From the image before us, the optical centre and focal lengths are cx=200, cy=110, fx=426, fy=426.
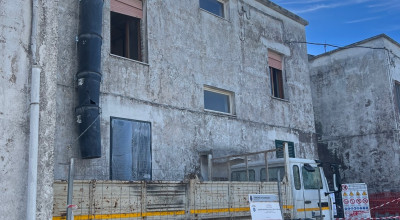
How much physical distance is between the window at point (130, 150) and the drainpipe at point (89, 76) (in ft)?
3.36

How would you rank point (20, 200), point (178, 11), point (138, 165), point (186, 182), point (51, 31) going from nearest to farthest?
point (20, 200), point (51, 31), point (186, 182), point (138, 165), point (178, 11)

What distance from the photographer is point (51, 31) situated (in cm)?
617

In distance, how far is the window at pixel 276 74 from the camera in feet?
58.1

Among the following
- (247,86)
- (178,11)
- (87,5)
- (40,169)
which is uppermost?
(178,11)

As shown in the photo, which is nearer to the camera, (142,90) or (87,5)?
(87,5)

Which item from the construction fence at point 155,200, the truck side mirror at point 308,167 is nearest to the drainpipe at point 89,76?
the construction fence at point 155,200

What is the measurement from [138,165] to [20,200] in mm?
6247

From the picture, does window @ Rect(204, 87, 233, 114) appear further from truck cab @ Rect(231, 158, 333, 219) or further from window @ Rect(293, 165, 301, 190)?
window @ Rect(293, 165, 301, 190)

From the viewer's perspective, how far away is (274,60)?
17.9 meters

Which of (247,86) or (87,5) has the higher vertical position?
(87,5)

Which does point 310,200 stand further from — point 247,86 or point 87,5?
point 87,5

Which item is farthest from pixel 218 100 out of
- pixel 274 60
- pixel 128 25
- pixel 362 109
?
pixel 362 109

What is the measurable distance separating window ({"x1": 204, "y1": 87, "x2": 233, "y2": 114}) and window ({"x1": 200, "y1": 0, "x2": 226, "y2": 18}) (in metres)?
3.06

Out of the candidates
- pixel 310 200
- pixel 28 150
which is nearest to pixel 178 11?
pixel 310 200
